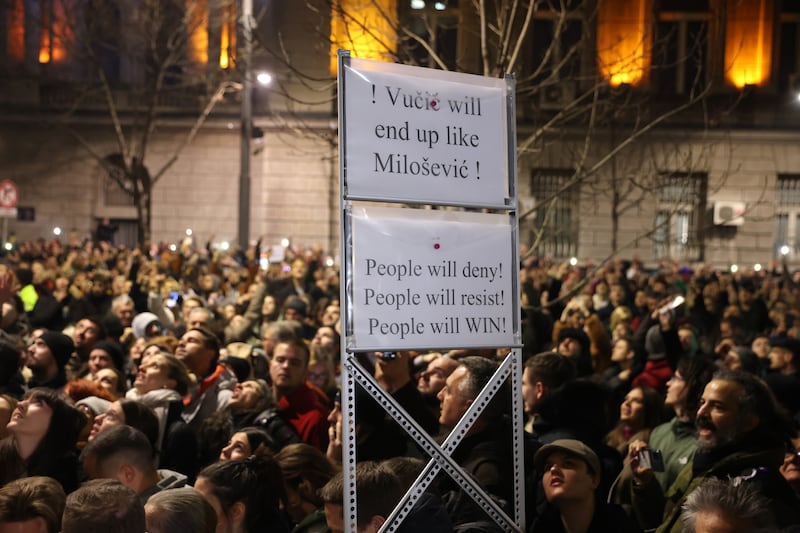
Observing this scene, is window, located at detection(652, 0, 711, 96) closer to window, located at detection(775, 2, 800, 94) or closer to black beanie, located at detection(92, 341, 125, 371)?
window, located at detection(775, 2, 800, 94)

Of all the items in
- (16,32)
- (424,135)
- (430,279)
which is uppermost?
(16,32)

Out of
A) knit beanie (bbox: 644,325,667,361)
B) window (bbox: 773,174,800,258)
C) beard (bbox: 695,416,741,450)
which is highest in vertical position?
window (bbox: 773,174,800,258)

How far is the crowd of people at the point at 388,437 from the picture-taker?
398 centimetres

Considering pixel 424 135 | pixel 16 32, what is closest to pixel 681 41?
pixel 16 32

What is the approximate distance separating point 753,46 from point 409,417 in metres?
27.0

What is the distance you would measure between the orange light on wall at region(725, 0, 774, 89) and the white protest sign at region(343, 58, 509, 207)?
82.0ft

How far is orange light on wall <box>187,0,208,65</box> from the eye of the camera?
28.5 metres

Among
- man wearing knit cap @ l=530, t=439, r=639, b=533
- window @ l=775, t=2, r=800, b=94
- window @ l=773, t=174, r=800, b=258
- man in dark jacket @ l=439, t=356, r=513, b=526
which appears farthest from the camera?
window @ l=773, t=174, r=800, b=258

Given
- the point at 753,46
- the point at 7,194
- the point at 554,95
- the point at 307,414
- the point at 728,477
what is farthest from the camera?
the point at 753,46

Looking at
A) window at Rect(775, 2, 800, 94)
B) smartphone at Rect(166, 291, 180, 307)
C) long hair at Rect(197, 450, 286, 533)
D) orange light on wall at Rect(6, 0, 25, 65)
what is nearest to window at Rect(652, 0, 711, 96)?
window at Rect(775, 2, 800, 94)

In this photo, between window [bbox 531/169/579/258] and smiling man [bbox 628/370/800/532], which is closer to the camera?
smiling man [bbox 628/370/800/532]

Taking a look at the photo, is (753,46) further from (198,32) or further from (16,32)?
(16,32)

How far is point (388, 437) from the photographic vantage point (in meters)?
5.66

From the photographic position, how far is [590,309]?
13.7 meters
